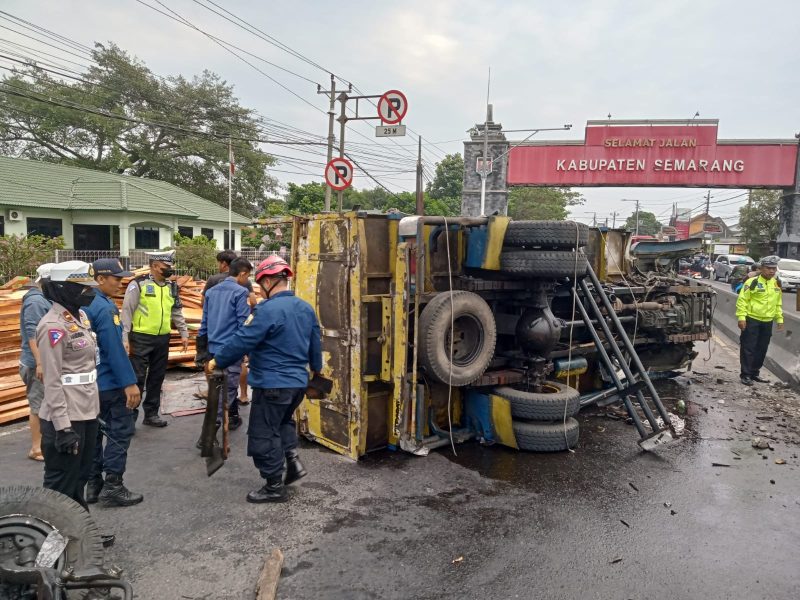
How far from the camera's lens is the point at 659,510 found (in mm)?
4105

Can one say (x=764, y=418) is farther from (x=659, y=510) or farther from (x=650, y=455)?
(x=659, y=510)

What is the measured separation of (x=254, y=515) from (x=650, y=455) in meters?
3.58

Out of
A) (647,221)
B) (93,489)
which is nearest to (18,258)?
(93,489)

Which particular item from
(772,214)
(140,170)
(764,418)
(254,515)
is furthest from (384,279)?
(772,214)

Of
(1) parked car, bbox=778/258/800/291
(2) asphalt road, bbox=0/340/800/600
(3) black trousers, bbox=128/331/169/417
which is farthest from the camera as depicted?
(1) parked car, bbox=778/258/800/291

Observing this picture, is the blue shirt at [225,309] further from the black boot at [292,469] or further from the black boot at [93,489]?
the black boot at [93,489]

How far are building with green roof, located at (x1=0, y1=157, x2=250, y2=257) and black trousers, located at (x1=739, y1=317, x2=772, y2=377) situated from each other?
2350 centimetres

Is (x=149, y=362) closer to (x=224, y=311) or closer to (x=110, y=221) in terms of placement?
(x=224, y=311)

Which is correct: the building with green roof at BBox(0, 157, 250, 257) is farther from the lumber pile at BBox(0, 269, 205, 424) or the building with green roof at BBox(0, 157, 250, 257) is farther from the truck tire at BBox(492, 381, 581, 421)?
the truck tire at BBox(492, 381, 581, 421)

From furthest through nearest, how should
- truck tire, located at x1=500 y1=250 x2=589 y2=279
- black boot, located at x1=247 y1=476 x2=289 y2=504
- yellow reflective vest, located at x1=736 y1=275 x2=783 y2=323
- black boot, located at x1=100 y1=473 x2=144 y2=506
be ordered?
yellow reflective vest, located at x1=736 y1=275 x2=783 y2=323, truck tire, located at x1=500 y1=250 x2=589 y2=279, black boot, located at x1=247 y1=476 x2=289 y2=504, black boot, located at x1=100 y1=473 x2=144 y2=506

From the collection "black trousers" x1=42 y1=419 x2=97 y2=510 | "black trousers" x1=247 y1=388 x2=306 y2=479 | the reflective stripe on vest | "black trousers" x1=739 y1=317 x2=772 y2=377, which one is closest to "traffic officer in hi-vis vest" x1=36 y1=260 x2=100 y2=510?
"black trousers" x1=42 y1=419 x2=97 y2=510

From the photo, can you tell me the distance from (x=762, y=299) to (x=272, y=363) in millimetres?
7221

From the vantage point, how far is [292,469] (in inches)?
170

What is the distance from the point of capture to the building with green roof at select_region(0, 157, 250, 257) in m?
23.4
